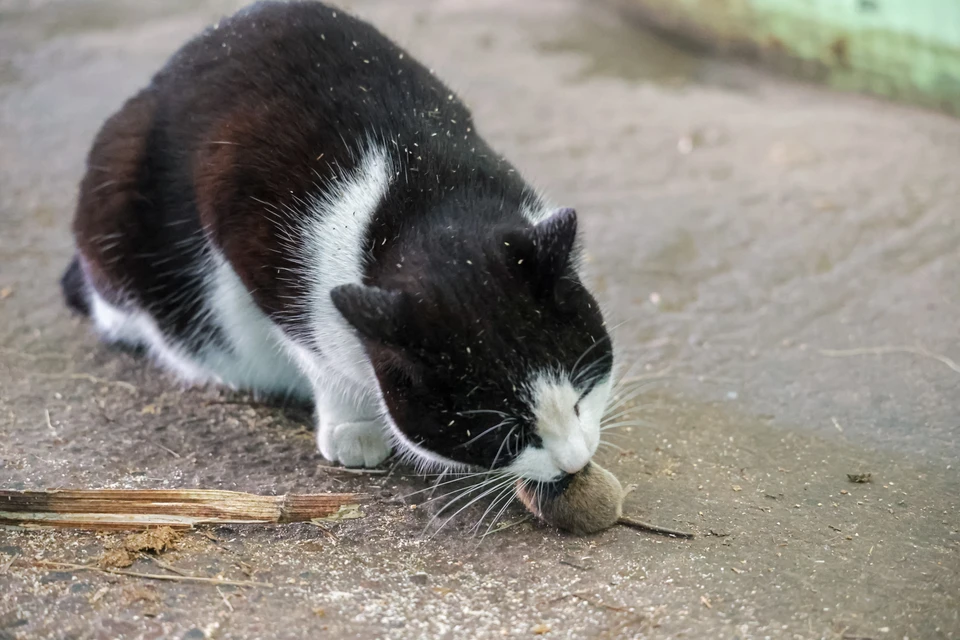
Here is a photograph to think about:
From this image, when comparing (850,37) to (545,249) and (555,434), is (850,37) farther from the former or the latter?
(555,434)

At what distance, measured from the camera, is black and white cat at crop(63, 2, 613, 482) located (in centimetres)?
200

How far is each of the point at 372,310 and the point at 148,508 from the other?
0.78m

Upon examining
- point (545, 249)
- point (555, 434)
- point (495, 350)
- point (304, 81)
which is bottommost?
point (555, 434)

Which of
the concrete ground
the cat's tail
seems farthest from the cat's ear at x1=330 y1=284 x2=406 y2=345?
the cat's tail

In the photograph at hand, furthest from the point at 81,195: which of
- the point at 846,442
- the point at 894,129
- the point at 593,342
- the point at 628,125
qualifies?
the point at 894,129

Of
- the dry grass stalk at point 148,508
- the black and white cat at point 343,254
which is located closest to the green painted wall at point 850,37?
the black and white cat at point 343,254

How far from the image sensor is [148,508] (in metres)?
2.18

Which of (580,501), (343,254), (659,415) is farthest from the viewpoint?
(659,415)

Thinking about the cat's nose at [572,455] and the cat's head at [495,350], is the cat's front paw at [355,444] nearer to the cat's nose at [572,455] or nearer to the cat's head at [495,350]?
the cat's head at [495,350]

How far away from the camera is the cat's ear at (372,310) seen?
1930mm

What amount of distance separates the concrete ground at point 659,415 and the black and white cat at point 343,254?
23 centimetres

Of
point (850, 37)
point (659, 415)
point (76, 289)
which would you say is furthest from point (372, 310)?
point (850, 37)

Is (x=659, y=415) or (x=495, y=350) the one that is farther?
(x=659, y=415)

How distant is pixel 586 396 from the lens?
6.87ft
